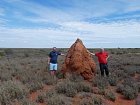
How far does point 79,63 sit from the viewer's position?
14.3 metres

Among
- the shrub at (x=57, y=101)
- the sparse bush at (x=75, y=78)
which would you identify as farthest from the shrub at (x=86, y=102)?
the sparse bush at (x=75, y=78)

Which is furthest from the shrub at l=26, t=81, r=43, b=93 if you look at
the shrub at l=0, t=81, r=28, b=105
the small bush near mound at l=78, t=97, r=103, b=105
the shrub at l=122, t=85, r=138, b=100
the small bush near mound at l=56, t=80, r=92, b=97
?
the shrub at l=122, t=85, r=138, b=100

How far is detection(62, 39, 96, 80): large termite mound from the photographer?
1428cm

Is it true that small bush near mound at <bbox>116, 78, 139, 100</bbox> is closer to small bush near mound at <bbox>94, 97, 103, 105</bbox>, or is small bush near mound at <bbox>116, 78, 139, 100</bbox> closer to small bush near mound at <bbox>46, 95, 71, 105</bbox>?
small bush near mound at <bbox>94, 97, 103, 105</bbox>

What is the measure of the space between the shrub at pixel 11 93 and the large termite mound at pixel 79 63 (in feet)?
13.4

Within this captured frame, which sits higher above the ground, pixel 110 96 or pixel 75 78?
pixel 75 78

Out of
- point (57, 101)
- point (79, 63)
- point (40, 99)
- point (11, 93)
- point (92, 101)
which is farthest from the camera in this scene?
point (79, 63)

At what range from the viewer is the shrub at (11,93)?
9.43m

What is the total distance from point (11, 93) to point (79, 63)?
16.1ft

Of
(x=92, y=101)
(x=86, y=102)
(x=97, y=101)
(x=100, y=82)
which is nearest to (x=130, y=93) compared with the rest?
→ (x=100, y=82)

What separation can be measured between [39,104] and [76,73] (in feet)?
15.7

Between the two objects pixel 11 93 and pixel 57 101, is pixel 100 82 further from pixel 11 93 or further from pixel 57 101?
pixel 11 93

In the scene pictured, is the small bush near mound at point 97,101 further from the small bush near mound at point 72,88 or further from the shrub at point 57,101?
the small bush near mound at point 72,88

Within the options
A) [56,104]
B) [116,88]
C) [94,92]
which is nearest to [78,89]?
[94,92]
